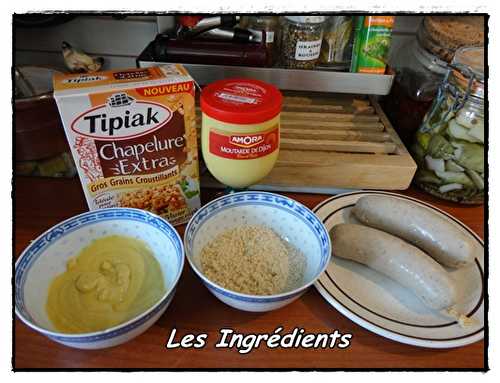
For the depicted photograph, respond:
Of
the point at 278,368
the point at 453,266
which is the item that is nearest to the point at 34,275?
the point at 278,368

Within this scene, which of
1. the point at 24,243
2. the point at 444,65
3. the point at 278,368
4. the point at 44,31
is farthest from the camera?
the point at 44,31

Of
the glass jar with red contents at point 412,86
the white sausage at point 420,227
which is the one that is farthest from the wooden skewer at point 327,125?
the white sausage at point 420,227

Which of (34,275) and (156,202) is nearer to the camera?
(34,275)

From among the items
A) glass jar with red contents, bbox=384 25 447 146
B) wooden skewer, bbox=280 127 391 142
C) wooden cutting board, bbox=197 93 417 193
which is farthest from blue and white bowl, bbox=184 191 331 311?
glass jar with red contents, bbox=384 25 447 146

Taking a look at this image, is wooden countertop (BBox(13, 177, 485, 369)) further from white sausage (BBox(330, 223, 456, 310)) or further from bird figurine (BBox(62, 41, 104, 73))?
bird figurine (BBox(62, 41, 104, 73))

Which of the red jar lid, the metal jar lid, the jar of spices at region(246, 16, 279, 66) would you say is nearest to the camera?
the red jar lid

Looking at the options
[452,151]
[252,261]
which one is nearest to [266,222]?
[252,261]

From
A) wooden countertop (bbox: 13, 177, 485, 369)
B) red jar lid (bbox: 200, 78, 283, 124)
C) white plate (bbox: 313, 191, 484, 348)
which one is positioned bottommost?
wooden countertop (bbox: 13, 177, 485, 369)

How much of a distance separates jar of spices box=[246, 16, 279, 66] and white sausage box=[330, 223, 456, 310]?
43cm

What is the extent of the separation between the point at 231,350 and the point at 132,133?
15.7 inches

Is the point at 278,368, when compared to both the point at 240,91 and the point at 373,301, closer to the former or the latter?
the point at 373,301

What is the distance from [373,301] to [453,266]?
169 millimetres

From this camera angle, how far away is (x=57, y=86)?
63cm

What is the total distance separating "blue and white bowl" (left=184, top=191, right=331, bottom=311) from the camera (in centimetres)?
67
